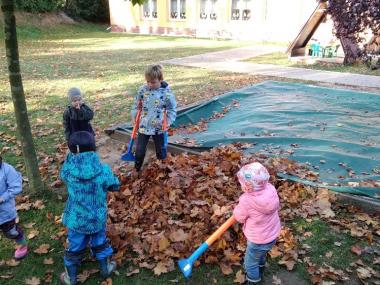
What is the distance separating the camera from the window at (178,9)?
96.1 feet

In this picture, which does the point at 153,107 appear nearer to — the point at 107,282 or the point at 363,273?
the point at 107,282

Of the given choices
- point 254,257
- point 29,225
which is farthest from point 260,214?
point 29,225

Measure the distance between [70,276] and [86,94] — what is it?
26.2 feet

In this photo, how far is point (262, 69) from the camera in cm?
1459

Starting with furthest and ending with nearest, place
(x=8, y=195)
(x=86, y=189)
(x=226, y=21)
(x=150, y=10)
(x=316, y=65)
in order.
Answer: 1. (x=150, y=10)
2. (x=226, y=21)
3. (x=316, y=65)
4. (x=8, y=195)
5. (x=86, y=189)

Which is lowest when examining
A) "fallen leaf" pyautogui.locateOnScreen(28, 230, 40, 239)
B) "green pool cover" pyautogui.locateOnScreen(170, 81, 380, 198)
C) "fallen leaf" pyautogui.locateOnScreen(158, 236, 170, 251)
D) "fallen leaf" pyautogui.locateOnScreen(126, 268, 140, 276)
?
"fallen leaf" pyautogui.locateOnScreen(126, 268, 140, 276)

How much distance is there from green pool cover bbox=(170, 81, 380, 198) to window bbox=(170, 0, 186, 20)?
70.5 ft

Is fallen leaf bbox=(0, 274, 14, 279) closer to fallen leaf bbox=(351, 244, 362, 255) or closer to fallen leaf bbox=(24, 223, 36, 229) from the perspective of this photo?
fallen leaf bbox=(24, 223, 36, 229)

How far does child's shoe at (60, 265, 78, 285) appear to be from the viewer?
3367mm

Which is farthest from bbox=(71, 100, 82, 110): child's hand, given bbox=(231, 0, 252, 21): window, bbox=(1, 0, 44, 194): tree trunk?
bbox=(231, 0, 252, 21): window

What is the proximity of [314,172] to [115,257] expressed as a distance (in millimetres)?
2897

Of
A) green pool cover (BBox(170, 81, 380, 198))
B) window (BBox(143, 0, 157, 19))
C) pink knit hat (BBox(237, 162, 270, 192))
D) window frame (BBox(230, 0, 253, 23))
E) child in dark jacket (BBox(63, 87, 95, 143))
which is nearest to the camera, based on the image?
pink knit hat (BBox(237, 162, 270, 192))

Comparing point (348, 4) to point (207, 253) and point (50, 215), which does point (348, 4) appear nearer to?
point (207, 253)

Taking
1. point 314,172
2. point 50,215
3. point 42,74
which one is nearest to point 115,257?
point 50,215
